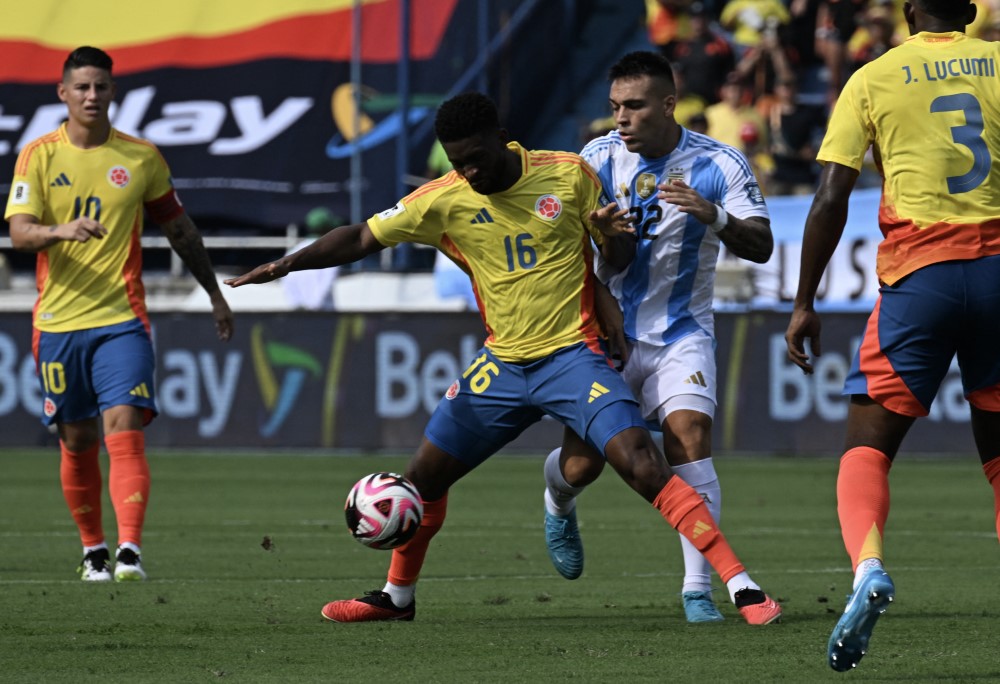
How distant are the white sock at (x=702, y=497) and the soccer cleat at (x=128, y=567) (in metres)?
2.77

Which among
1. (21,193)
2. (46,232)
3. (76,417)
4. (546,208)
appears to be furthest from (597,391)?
(21,193)

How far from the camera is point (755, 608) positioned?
274 inches

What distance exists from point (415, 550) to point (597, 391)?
1.05 meters

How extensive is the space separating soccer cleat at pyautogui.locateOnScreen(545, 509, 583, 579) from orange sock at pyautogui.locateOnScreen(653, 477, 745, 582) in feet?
4.15

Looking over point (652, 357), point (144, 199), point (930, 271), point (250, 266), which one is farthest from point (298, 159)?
point (930, 271)

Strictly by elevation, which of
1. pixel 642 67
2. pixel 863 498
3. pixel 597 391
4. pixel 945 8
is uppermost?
pixel 945 8

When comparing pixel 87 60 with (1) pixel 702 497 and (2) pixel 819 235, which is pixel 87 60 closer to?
(1) pixel 702 497

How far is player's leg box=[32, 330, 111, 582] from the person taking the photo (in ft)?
29.6

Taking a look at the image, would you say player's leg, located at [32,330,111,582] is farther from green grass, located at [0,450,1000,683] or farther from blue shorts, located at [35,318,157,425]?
green grass, located at [0,450,1000,683]

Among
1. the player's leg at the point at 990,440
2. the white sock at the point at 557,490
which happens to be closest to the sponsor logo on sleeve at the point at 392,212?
the white sock at the point at 557,490

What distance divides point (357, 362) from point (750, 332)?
375 centimetres

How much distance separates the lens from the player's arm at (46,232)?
8305mm

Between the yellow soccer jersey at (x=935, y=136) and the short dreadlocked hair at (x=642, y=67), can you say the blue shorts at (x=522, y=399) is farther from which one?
the yellow soccer jersey at (x=935, y=136)

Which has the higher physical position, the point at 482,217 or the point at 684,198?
the point at 684,198
